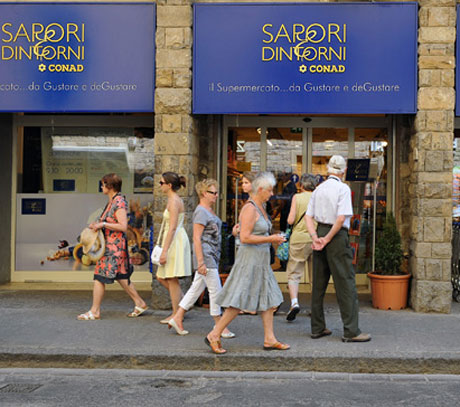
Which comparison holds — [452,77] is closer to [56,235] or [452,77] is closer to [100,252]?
[100,252]

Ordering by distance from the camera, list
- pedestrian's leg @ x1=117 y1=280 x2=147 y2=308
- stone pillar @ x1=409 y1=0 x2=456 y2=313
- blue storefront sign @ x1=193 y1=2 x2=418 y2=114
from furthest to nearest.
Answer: blue storefront sign @ x1=193 y1=2 x2=418 y2=114, stone pillar @ x1=409 y1=0 x2=456 y2=313, pedestrian's leg @ x1=117 y1=280 x2=147 y2=308

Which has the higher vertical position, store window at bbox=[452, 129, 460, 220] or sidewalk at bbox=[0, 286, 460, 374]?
store window at bbox=[452, 129, 460, 220]

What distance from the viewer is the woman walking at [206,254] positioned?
736 cm

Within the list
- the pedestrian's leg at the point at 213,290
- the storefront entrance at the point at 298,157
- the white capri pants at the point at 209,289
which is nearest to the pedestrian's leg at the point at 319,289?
the pedestrian's leg at the point at 213,290

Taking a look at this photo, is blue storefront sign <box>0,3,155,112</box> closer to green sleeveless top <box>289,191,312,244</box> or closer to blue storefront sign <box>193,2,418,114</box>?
blue storefront sign <box>193,2,418,114</box>

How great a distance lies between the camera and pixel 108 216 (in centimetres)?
838

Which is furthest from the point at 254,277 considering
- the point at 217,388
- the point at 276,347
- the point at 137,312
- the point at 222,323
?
the point at 137,312

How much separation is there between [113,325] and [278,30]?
4339mm

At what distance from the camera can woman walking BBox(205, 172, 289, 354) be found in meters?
6.69

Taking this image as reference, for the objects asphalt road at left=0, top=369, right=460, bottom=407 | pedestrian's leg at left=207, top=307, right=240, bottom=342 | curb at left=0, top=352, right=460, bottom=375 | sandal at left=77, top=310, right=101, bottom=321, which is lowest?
asphalt road at left=0, top=369, right=460, bottom=407

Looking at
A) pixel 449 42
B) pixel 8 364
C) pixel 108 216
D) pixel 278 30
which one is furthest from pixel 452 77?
pixel 8 364

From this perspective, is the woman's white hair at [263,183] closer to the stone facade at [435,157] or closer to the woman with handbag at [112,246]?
the woman with handbag at [112,246]

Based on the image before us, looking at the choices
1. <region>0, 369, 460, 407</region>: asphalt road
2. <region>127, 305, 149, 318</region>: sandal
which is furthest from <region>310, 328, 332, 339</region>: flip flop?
<region>127, 305, 149, 318</region>: sandal

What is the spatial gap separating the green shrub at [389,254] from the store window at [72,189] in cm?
394
